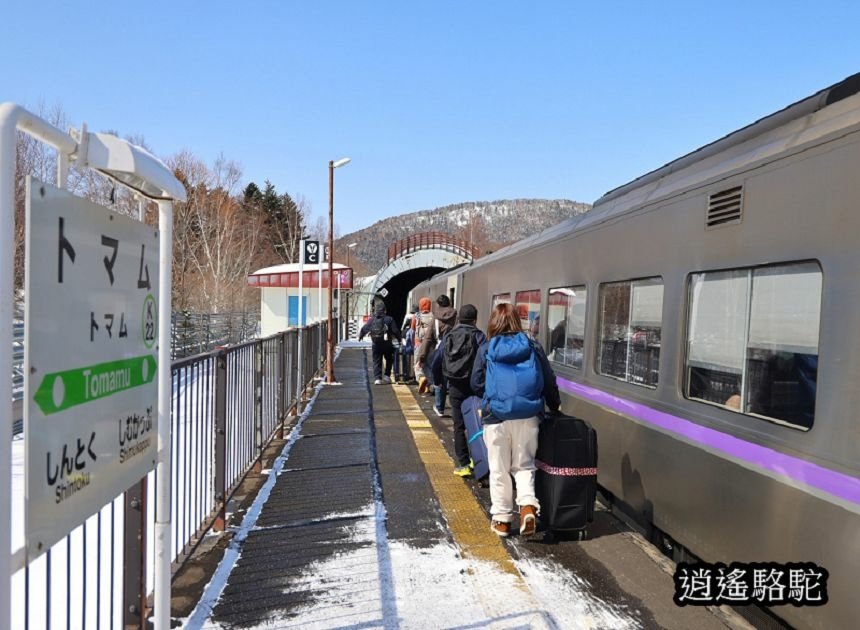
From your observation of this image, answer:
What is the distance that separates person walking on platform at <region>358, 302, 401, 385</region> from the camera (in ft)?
41.0

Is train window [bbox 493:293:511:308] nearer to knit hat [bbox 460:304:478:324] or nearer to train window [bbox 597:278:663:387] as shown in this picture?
knit hat [bbox 460:304:478:324]

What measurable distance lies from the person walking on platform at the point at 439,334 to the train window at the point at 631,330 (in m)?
2.82

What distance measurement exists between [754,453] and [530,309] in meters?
4.91

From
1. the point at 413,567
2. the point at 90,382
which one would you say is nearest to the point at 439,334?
the point at 413,567

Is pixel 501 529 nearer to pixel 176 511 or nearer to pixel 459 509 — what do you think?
pixel 459 509

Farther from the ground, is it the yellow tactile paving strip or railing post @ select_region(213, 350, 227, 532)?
railing post @ select_region(213, 350, 227, 532)

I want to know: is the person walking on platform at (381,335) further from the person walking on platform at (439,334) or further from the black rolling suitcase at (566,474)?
the black rolling suitcase at (566,474)

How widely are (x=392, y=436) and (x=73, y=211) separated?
20.5ft

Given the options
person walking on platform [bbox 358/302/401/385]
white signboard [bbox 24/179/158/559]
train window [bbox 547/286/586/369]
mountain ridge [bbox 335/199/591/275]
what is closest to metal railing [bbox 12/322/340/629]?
white signboard [bbox 24/179/158/559]

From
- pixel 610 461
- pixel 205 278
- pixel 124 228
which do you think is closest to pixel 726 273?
pixel 610 461

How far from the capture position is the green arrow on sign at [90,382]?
1.57m

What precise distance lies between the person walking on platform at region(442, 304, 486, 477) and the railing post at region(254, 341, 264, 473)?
1770 mm

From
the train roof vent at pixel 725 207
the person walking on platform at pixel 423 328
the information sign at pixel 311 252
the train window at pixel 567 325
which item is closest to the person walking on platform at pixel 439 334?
the person walking on platform at pixel 423 328

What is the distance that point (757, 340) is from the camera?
3203 mm
